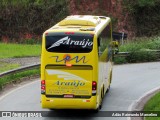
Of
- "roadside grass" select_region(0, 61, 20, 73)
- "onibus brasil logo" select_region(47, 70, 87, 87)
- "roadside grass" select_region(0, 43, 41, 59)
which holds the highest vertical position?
"onibus brasil logo" select_region(47, 70, 87, 87)

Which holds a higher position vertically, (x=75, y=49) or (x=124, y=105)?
(x=75, y=49)

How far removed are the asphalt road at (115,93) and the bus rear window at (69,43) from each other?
257cm

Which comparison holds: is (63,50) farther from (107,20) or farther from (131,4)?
(131,4)

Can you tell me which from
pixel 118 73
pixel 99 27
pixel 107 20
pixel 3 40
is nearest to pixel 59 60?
pixel 99 27

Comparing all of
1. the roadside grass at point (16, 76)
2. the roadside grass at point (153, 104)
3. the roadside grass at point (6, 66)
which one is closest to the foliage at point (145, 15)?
the roadside grass at point (6, 66)

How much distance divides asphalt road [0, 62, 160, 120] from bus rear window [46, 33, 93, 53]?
8.42 feet

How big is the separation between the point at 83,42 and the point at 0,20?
87.1 feet

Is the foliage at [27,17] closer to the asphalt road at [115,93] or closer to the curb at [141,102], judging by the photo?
the asphalt road at [115,93]

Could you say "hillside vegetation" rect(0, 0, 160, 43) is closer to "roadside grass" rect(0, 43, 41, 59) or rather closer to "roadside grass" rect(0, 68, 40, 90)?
"roadside grass" rect(0, 43, 41, 59)

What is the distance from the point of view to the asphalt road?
60.4 ft

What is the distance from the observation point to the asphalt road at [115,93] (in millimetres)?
18422

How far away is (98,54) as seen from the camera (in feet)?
57.1

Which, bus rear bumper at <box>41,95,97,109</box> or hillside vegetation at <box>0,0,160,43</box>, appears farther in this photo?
hillside vegetation at <box>0,0,160,43</box>

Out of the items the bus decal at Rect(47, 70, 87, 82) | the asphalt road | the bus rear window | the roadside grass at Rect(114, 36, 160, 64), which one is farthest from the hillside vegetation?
the bus decal at Rect(47, 70, 87, 82)
